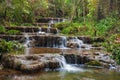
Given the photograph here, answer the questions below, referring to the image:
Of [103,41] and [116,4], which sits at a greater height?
[116,4]

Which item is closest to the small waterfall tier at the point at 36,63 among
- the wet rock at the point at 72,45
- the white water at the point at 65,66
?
the white water at the point at 65,66

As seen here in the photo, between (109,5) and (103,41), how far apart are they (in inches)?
218

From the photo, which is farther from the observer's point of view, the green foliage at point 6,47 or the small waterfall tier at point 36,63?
the green foliage at point 6,47

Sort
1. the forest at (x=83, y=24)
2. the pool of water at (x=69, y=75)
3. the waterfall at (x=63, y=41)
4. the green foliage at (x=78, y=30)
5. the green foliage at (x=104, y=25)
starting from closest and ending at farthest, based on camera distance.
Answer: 1. the pool of water at (x=69, y=75)
2. the waterfall at (x=63, y=41)
3. the forest at (x=83, y=24)
4. the green foliage at (x=104, y=25)
5. the green foliage at (x=78, y=30)

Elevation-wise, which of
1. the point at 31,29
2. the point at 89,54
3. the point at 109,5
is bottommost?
the point at 89,54

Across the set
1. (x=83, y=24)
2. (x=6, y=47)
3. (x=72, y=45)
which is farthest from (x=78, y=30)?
(x=6, y=47)

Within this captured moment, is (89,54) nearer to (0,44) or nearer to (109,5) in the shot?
(0,44)

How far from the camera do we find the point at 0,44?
13328mm

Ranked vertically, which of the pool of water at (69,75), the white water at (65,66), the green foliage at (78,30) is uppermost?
the green foliage at (78,30)

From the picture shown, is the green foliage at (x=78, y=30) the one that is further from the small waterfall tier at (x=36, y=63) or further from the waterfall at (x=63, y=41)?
the small waterfall tier at (x=36, y=63)

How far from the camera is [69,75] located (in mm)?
11375

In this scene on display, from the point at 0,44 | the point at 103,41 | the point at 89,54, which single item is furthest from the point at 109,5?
the point at 0,44

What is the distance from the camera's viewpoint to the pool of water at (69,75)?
1060cm

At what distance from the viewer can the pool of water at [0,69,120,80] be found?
34.8ft
